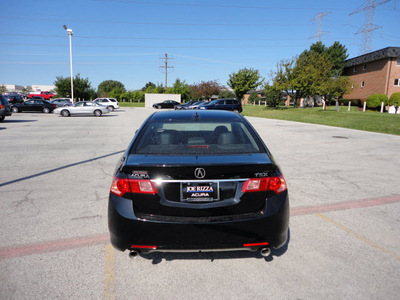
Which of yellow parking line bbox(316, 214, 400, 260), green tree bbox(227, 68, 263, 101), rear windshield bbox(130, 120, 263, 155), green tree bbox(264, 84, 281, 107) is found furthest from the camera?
green tree bbox(227, 68, 263, 101)

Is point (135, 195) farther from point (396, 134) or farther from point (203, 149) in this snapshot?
point (396, 134)

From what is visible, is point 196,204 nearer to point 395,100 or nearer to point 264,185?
point 264,185

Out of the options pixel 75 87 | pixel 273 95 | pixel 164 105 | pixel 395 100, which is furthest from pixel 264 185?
pixel 75 87

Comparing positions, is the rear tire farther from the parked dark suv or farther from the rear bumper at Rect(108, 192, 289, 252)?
the rear bumper at Rect(108, 192, 289, 252)

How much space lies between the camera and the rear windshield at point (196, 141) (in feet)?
9.31

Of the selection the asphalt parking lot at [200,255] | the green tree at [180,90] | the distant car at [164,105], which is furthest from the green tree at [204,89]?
the asphalt parking lot at [200,255]

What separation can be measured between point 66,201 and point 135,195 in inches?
112

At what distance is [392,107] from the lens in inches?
1345

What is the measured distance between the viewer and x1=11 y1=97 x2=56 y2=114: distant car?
30.7 m

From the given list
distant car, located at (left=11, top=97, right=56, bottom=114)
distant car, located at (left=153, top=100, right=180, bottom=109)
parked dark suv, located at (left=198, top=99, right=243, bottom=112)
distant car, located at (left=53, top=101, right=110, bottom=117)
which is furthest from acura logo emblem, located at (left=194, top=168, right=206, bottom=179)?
distant car, located at (left=153, top=100, right=180, bottom=109)

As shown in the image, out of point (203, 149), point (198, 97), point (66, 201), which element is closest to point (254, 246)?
point (203, 149)

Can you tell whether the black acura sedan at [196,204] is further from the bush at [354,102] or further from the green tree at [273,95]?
the bush at [354,102]

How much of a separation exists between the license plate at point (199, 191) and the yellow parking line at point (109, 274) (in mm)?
1041

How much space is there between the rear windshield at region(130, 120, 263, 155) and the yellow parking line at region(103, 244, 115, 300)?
1188 millimetres
